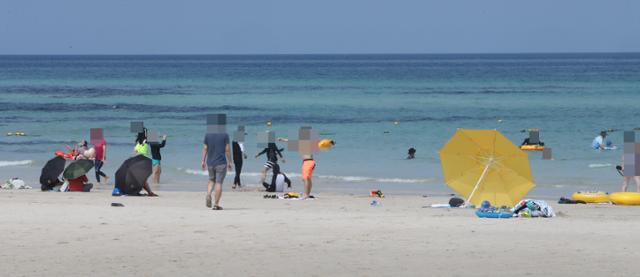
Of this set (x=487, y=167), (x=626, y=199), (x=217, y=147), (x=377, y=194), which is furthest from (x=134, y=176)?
(x=626, y=199)

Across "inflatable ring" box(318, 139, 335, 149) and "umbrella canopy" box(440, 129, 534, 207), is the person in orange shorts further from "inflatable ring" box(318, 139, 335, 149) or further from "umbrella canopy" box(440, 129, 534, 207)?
"inflatable ring" box(318, 139, 335, 149)

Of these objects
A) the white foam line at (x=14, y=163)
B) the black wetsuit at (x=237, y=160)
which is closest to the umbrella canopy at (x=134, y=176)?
the black wetsuit at (x=237, y=160)

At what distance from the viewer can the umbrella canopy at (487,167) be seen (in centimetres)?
1628

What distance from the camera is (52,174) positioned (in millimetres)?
20391

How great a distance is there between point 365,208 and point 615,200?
429 cm

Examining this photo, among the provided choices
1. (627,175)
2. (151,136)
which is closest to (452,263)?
(627,175)

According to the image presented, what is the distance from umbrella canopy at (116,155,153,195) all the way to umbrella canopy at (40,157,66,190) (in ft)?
6.35

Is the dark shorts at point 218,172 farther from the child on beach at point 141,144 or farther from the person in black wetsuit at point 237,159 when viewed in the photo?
the child on beach at point 141,144

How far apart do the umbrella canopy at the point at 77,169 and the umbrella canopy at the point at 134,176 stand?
139 cm

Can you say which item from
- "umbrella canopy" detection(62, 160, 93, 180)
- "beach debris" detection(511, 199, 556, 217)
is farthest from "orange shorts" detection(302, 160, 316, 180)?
"beach debris" detection(511, 199, 556, 217)

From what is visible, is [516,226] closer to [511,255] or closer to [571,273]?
[511,255]

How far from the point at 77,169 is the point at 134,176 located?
180 cm

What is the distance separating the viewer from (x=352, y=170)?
26.5 metres

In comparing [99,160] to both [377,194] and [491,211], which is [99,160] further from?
[491,211]
